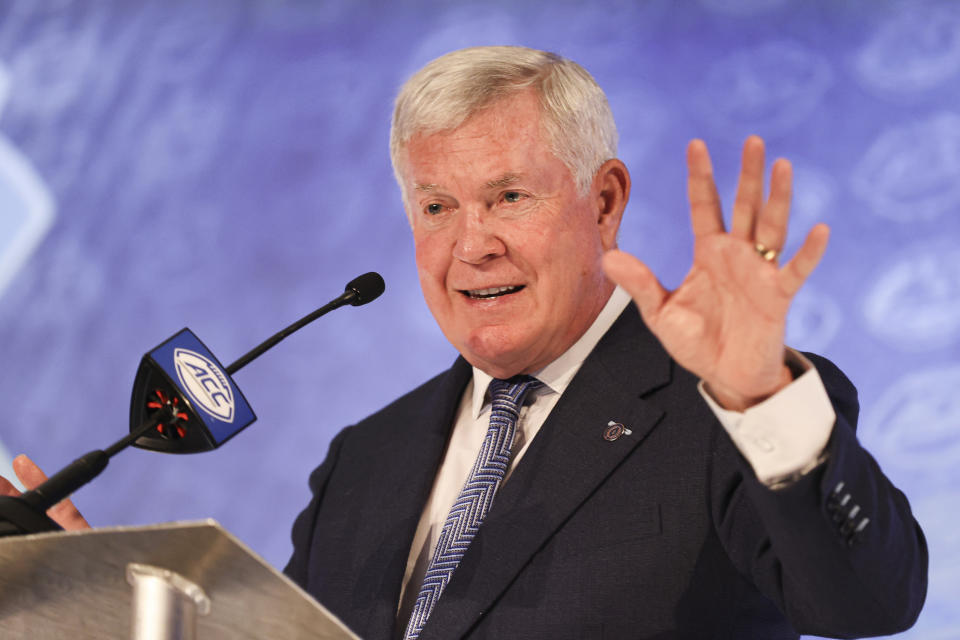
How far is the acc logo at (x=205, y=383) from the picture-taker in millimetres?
1368

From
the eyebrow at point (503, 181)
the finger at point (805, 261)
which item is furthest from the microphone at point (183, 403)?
the finger at point (805, 261)

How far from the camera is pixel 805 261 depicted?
3.59 ft

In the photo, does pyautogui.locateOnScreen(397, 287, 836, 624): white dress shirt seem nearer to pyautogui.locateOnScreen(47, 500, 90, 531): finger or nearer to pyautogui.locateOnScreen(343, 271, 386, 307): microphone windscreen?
pyautogui.locateOnScreen(343, 271, 386, 307): microphone windscreen

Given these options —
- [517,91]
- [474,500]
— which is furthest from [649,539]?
[517,91]

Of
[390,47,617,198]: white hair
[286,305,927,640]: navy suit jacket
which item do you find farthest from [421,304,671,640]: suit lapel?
[390,47,617,198]: white hair

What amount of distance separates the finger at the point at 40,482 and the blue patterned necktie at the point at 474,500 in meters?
0.53

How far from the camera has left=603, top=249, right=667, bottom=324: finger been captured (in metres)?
1.18

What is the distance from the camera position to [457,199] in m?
1.85

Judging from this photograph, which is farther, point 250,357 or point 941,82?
point 941,82

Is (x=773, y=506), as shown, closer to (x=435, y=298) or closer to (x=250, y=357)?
(x=250, y=357)

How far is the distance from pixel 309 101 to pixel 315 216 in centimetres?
35

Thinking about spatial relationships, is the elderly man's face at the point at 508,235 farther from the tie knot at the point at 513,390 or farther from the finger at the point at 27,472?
the finger at the point at 27,472

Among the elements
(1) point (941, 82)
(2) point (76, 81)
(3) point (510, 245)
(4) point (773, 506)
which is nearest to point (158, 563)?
(4) point (773, 506)

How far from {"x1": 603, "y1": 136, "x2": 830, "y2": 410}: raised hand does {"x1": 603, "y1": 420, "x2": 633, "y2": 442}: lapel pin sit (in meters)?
0.49
